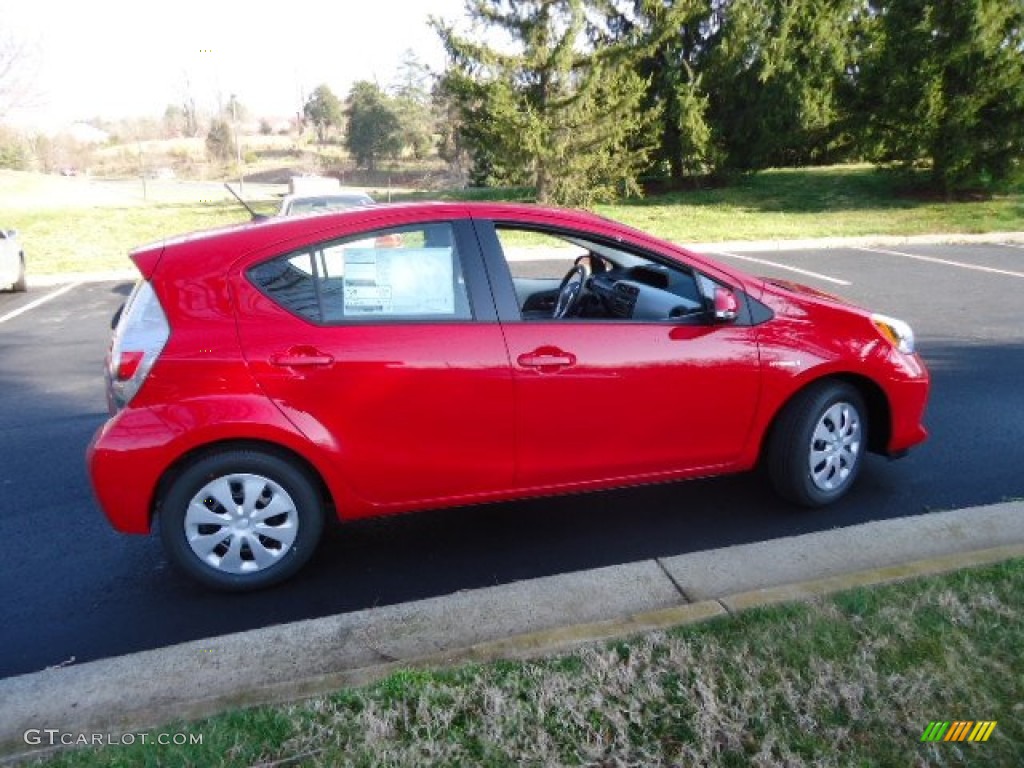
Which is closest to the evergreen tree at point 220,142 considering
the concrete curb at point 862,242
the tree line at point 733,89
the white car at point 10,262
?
the tree line at point 733,89

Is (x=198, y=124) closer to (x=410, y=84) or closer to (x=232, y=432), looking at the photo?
(x=410, y=84)

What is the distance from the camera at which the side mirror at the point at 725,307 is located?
139 inches

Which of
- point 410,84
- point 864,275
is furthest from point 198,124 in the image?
point 864,275

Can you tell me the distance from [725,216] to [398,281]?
18295mm

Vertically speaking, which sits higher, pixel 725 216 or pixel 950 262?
pixel 725 216

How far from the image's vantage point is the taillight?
307 centimetres

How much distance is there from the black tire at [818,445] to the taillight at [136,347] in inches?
112

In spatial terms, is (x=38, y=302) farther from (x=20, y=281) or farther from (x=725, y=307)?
(x=725, y=307)

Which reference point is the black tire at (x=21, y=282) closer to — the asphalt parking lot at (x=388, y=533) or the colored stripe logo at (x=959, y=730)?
the asphalt parking lot at (x=388, y=533)

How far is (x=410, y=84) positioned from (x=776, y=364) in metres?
50.2

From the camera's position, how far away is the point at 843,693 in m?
2.37

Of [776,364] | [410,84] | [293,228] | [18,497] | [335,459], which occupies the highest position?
[410,84]

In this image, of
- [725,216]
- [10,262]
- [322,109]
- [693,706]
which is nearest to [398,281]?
[693,706]

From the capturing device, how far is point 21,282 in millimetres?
11547
